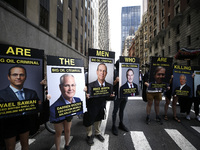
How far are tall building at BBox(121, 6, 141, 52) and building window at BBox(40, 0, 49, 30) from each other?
15192cm

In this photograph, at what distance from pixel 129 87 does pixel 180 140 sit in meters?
2.01

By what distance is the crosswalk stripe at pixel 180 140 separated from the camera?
273 cm

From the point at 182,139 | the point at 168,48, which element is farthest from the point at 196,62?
the point at 182,139

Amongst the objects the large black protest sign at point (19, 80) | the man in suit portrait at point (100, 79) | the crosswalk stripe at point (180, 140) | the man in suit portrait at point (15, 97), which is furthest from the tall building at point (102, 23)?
the man in suit portrait at point (15, 97)

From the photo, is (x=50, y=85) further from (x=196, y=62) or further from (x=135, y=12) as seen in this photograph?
(x=135, y=12)

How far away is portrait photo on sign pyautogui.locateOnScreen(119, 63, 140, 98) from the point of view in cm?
307

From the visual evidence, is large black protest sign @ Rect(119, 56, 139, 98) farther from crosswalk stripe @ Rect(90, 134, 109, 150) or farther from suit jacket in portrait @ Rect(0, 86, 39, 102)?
suit jacket in portrait @ Rect(0, 86, 39, 102)

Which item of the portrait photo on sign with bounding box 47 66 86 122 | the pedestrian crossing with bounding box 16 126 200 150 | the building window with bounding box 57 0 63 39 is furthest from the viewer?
the building window with bounding box 57 0 63 39

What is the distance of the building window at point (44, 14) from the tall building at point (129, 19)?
5981 inches

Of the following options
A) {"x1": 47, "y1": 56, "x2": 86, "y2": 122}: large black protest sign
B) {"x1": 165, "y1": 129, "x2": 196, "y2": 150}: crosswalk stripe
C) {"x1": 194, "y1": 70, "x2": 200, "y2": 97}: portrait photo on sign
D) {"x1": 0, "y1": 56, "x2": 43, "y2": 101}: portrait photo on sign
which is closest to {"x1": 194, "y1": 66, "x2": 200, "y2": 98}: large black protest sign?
{"x1": 194, "y1": 70, "x2": 200, "y2": 97}: portrait photo on sign

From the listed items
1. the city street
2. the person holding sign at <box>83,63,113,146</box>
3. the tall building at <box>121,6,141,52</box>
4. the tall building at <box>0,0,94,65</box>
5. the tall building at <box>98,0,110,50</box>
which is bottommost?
the city street

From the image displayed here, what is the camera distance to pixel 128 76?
3162 millimetres

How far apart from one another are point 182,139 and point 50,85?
3.78m

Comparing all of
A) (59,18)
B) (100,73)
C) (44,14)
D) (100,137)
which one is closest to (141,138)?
(100,137)
